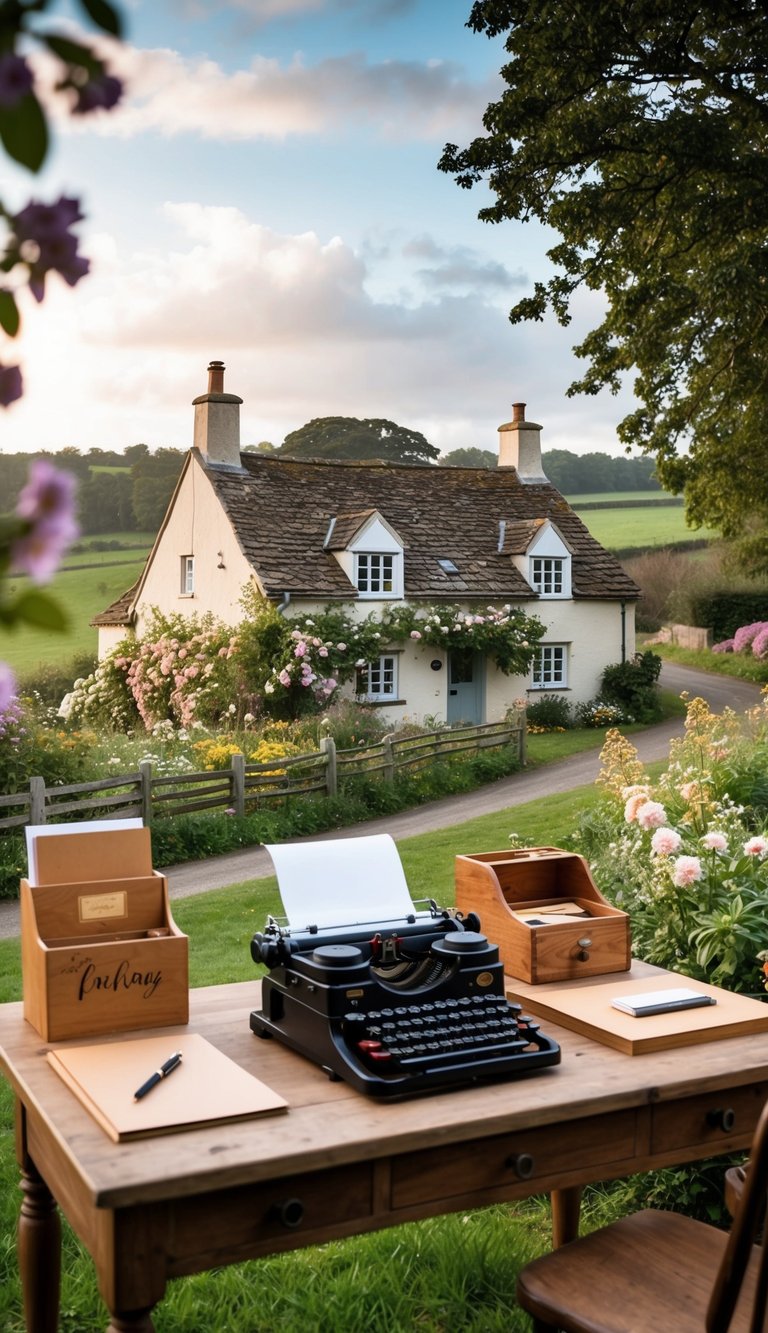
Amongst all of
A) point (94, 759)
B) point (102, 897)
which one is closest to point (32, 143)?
point (102, 897)

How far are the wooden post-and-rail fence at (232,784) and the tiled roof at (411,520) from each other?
16.1 feet

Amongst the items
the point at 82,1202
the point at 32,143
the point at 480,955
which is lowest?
the point at 82,1202

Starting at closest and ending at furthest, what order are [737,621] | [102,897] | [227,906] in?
1. [102,897]
2. [227,906]
3. [737,621]

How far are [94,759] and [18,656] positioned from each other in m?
23.2

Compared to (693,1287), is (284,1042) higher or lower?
higher

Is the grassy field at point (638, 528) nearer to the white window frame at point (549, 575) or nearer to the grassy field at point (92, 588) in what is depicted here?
the grassy field at point (92, 588)

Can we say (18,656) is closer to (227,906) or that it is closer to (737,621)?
(737,621)

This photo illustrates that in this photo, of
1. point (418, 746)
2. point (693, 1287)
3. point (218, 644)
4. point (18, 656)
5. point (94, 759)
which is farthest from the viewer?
point (18, 656)

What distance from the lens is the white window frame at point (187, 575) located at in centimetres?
2405

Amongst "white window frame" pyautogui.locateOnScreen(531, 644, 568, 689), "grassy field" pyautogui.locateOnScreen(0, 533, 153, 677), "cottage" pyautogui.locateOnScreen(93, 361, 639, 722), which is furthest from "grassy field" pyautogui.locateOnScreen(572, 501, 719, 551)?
"white window frame" pyautogui.locateOnScreen(531, 644, 568, 689)

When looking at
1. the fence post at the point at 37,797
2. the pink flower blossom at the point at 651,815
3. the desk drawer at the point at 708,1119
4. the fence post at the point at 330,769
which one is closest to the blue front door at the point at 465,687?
the fence post at the point at 330,769

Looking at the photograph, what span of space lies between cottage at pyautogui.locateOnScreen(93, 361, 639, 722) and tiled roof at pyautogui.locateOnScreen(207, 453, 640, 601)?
4 centimetres

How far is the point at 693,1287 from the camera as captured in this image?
2766 mm

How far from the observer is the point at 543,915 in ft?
11.9
